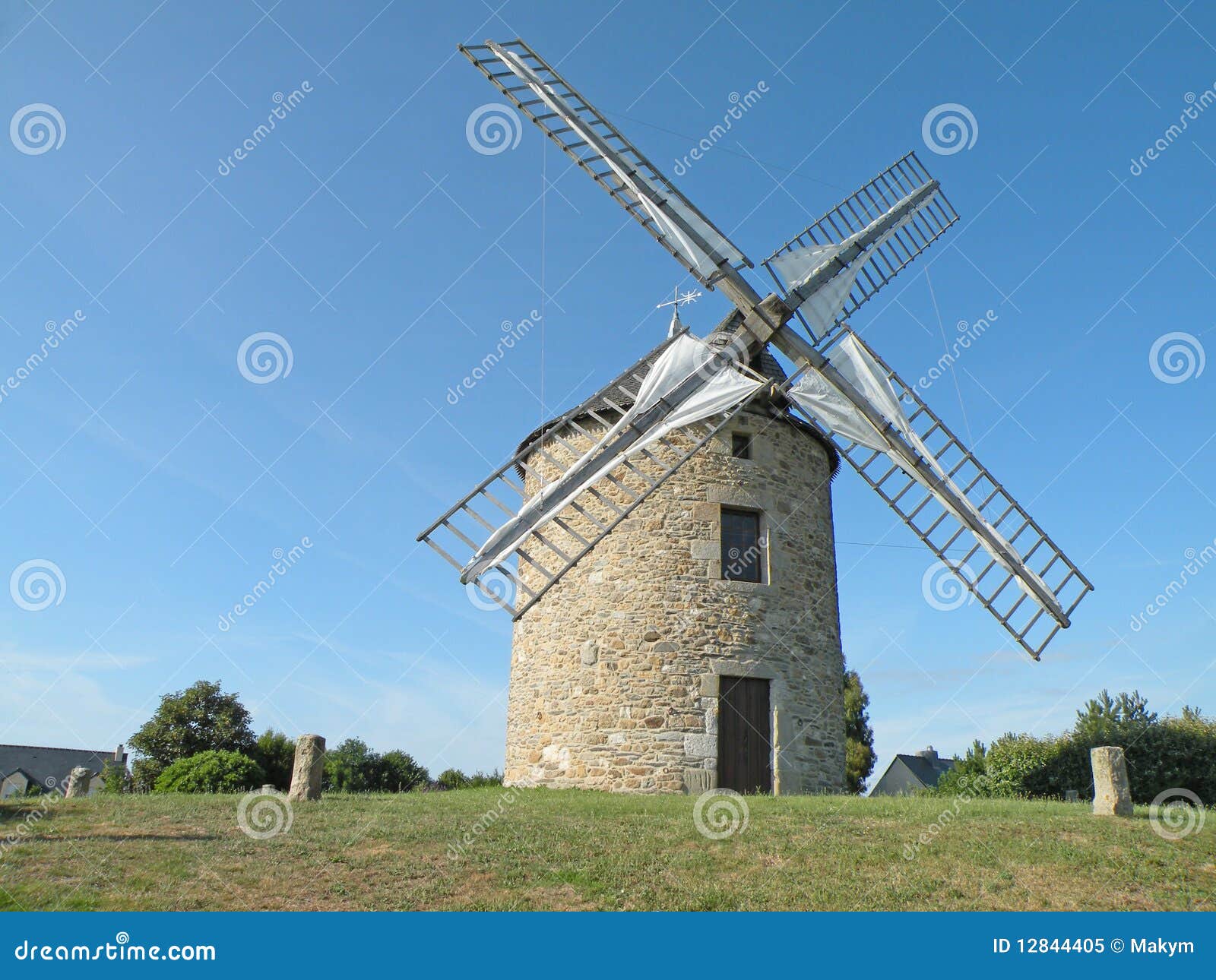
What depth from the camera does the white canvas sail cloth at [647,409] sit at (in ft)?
35.0

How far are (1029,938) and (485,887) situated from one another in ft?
14.2

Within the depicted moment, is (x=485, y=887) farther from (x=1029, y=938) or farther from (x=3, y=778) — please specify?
(x=3, y=778)

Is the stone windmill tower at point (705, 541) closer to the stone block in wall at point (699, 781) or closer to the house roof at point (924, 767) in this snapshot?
the stone block in wall at point (699, 781)

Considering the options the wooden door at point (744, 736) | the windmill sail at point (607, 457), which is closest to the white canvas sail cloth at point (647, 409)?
the windmill sail at point (607, 457)

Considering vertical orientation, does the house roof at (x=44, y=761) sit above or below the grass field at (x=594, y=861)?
above

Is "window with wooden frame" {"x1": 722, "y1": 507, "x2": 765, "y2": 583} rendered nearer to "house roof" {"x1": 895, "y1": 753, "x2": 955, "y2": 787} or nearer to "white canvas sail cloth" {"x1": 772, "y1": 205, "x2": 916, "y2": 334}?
"white canvas sail cloth" {"x1": 772, "y1": 205, "x2": 916, "y2": 334}

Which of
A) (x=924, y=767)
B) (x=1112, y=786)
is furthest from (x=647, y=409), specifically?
(x=924, y=767)

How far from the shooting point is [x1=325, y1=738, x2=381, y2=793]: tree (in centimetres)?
2344

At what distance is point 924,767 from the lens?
120 ft

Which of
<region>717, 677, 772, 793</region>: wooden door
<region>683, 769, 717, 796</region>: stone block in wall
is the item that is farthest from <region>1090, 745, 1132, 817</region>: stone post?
<region>683, 769, 717, 796</region>: stone block in wall

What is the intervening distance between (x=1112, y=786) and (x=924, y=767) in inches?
1149

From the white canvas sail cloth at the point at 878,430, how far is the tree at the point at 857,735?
16303mm

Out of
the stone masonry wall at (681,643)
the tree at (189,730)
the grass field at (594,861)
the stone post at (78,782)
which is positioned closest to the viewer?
the grass field at (594,861)

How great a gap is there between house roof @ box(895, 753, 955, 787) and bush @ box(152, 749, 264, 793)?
88.6 feet
